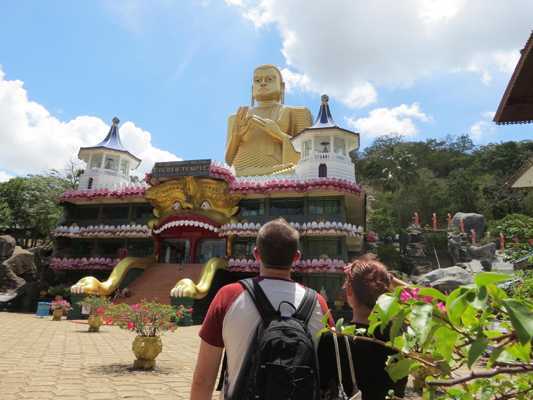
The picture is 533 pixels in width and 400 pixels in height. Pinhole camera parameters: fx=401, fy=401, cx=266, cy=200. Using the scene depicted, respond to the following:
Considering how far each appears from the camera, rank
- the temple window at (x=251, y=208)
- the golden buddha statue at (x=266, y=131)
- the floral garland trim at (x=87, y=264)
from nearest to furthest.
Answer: the temple window at (x=251, y=208) → the floral garland trim at (x=87, y=264) → the golden buddha statue at (x=266, y=131)

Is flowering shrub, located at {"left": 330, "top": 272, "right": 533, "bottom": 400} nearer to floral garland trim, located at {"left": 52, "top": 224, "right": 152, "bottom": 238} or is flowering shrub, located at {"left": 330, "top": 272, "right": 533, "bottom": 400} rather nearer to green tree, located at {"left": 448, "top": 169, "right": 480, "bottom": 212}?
floral garland trim, located at {"left": 52, "top": 224, "right": 152, "bottom": 238}

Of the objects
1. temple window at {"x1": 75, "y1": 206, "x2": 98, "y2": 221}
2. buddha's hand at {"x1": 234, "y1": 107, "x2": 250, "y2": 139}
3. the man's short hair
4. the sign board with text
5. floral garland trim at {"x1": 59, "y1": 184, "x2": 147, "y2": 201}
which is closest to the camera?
the man's short hair

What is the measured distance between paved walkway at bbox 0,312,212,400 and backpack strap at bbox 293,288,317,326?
4272 millimetres

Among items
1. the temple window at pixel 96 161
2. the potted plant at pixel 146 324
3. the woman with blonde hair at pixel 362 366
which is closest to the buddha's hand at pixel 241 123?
the temple window at pixel 96 161

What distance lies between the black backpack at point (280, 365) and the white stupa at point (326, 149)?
19209 millimetres

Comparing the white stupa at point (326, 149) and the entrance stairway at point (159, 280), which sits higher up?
the white stupa at point (326, 149)

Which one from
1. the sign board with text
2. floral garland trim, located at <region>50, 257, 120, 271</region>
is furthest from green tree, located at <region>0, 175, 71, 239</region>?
the sign board with text

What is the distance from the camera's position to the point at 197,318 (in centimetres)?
1742

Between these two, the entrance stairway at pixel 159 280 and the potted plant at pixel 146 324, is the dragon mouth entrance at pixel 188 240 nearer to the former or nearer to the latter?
the entrance stairway at pixel 159 280

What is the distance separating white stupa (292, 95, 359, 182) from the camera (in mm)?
21234

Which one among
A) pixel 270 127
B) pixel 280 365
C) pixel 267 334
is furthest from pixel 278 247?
pixel 270 127

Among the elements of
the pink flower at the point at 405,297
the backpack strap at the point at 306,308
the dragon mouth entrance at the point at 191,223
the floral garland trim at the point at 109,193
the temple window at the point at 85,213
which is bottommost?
the backpack strap at the point at 306,308

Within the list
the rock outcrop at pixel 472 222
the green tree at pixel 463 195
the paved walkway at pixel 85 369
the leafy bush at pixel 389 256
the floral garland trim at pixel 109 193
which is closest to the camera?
the paved walkway at pixel 85 369

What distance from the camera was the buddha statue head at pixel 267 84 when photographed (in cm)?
2891
